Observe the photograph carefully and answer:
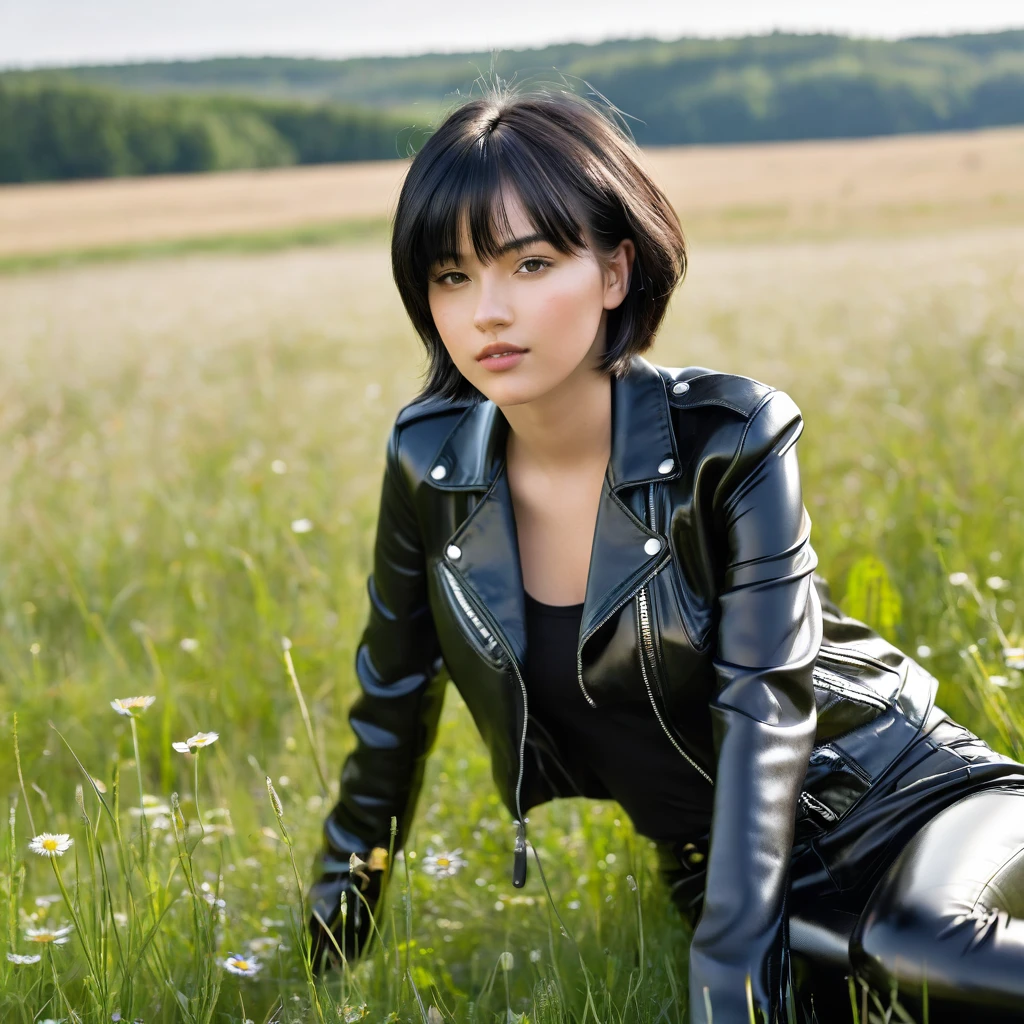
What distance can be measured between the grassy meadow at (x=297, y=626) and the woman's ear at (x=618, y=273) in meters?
0.29

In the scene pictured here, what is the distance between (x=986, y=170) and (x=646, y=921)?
24.0 meters

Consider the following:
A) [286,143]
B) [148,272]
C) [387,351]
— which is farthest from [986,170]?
[286,143]

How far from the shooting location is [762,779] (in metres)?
1.78

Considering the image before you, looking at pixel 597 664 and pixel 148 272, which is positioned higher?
pixel 597 664

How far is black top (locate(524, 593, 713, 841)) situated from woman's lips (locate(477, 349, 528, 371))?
1.54 ft

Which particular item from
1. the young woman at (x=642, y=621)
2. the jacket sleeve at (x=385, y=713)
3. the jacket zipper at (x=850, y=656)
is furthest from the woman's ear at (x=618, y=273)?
the jacket zipper at (x=850, y=656)

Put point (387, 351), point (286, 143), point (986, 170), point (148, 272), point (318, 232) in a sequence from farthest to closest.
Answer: point (286, 143)
point (318, 232)
point (986, 170)
point (148, 272)
point (387, 351)

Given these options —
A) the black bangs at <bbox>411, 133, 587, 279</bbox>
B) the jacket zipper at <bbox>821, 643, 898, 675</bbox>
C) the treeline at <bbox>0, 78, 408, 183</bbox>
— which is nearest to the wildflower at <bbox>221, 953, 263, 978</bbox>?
the jacket zipper at <bbox>821, 643, 898, 675</bbox>

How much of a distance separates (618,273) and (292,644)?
191cm

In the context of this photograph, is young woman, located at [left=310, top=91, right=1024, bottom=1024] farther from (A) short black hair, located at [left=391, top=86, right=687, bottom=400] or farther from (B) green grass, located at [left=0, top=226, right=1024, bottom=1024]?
(B) green grass, located at [left=0, top=226, right=1024, bottom=1024]

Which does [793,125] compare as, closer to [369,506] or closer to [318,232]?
[318,232]

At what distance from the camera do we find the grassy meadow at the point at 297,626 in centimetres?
211

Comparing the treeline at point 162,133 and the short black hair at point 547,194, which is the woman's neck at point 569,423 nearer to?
the short black hair at point 547,194

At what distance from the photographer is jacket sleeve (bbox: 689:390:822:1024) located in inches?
67.0
